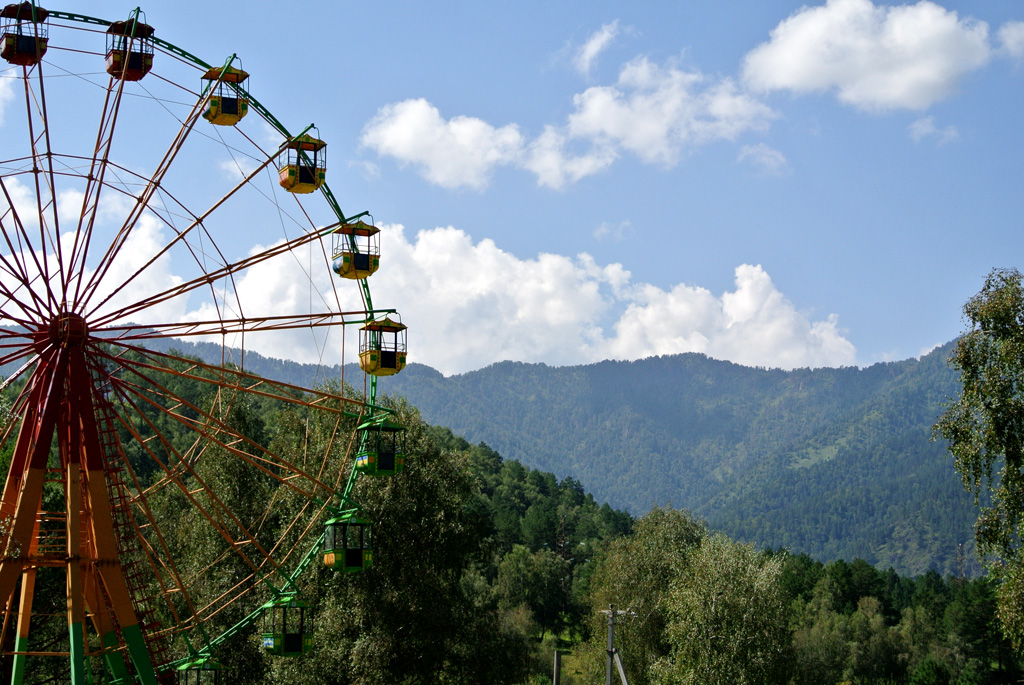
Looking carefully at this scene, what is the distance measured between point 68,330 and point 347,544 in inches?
454

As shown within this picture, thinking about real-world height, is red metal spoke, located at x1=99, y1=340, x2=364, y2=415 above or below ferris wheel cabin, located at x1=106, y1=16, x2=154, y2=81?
below

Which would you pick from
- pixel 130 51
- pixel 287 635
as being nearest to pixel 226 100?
pixel 130 51

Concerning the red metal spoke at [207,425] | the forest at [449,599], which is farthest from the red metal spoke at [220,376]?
the forest at [449,599]

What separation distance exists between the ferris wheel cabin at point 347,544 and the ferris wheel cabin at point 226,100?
40.8ft

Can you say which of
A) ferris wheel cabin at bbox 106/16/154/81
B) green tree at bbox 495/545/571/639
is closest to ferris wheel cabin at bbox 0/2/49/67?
ferris wheel cabin at bbox 106/16/154/81

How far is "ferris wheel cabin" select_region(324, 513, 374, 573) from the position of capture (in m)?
33.6

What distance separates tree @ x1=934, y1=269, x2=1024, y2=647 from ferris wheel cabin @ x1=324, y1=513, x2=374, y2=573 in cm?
1817

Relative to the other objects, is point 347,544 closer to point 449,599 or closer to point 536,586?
point 449,599

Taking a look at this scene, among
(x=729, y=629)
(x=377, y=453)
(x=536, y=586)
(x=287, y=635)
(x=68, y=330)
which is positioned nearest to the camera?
(x=68, y=330)

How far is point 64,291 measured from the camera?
2644 centimetres

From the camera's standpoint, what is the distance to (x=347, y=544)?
111 feet

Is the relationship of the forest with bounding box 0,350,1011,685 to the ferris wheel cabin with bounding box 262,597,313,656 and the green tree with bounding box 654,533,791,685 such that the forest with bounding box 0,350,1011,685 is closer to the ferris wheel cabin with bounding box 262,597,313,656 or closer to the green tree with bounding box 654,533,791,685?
the green tree with bounding box 654,533,791,685

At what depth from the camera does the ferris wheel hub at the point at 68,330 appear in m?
25.8

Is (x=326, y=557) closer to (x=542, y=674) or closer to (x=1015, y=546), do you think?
(x=1015, y=546)
